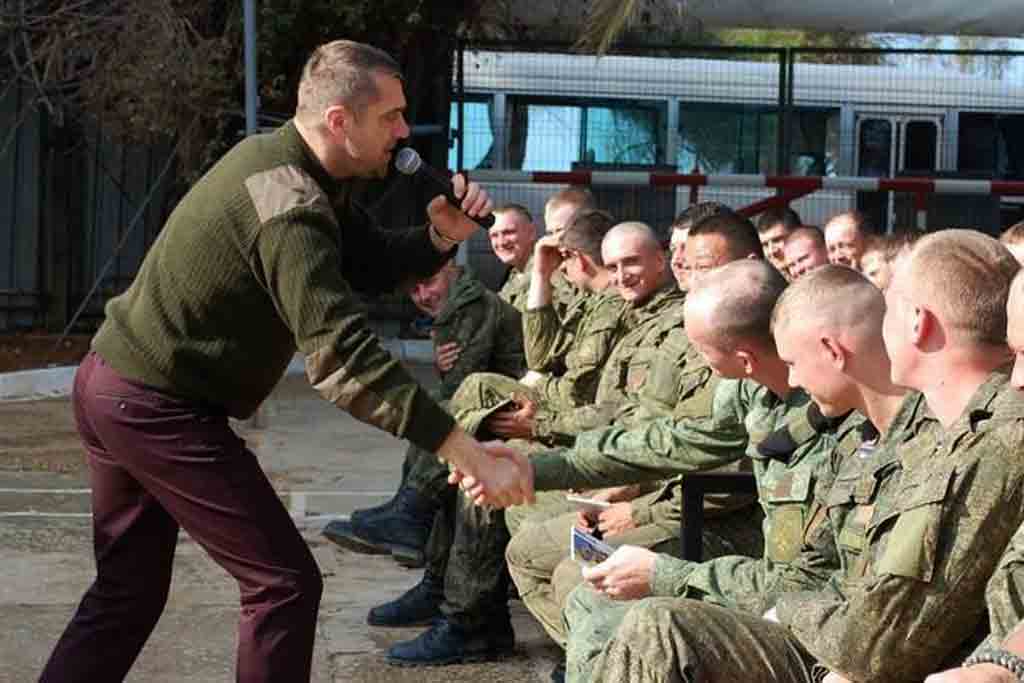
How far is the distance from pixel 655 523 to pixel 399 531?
267 centimetres

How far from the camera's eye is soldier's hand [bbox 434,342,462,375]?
7.35 meters

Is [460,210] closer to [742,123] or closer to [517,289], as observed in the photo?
[517,289]

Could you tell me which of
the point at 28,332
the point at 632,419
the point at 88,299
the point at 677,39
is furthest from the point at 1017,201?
the point at 632,419

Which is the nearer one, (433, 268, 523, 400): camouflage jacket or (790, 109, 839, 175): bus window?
(433, 268, 523, 400): camouflage jacket

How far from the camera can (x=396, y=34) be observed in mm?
14797

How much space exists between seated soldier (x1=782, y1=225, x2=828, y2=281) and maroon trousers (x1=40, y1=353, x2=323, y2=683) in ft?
10.4

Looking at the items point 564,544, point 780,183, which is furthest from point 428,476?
point 780,183

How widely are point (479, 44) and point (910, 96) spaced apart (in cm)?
551

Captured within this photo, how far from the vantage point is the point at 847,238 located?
7594mm

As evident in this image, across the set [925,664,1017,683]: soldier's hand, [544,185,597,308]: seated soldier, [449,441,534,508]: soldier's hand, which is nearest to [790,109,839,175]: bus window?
[544,185,597,308]: seated soldier

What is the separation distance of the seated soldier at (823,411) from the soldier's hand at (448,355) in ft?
11.1

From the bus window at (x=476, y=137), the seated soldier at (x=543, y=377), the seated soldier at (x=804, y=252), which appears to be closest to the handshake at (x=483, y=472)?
the seated soldier at (x=543, y=377)

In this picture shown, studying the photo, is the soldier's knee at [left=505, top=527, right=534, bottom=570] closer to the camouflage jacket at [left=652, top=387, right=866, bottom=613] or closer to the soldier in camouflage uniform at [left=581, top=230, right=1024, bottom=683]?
the camouflage jacket at [left=652, top=387, right=866, bottom=613]

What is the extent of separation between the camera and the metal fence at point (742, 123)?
48.4 ft
